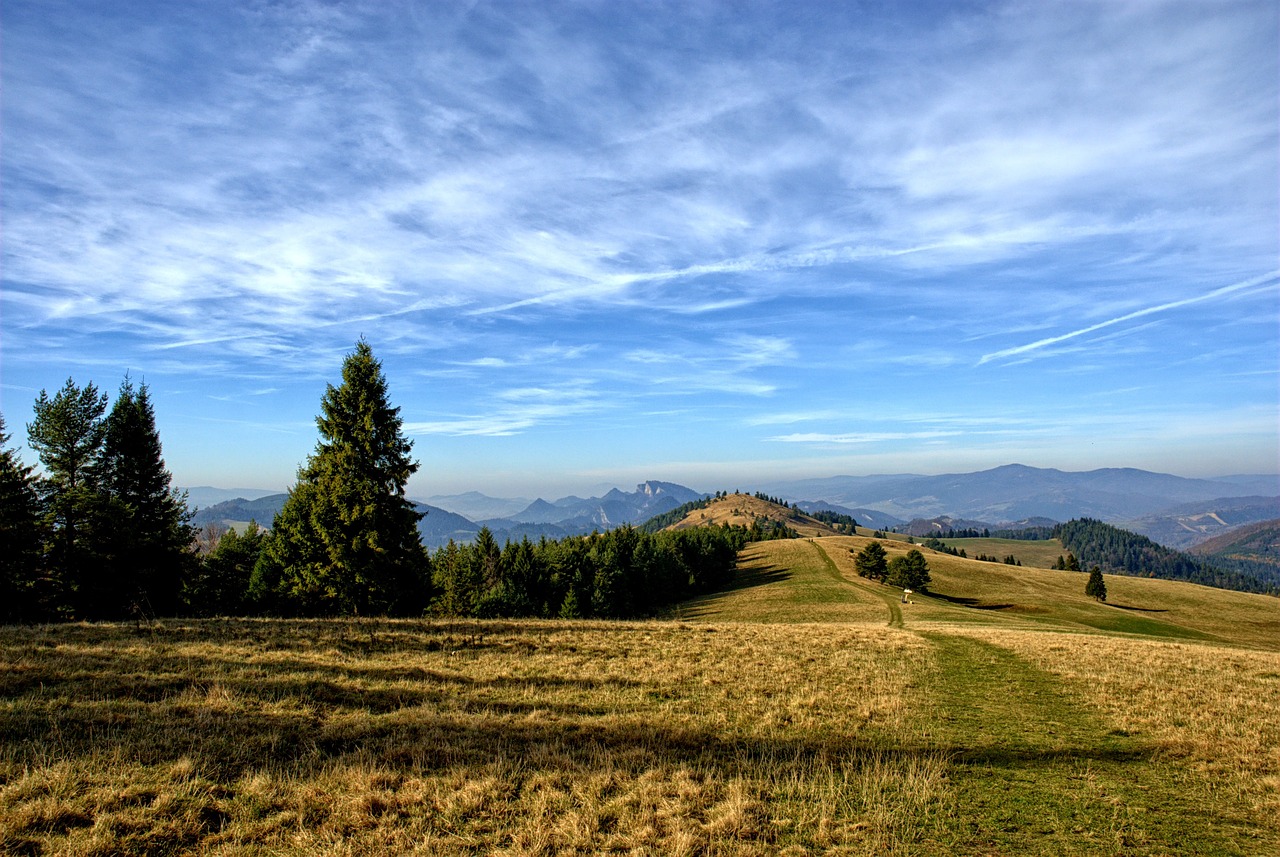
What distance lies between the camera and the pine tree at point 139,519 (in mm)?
30516

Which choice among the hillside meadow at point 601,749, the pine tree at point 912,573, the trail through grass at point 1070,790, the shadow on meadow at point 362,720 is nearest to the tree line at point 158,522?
the hillside meadow at point 601,749

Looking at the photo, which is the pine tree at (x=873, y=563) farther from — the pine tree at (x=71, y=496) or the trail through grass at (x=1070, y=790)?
the pine tree at (x=71, y=496)

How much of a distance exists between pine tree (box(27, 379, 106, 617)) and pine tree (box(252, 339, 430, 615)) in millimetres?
10730

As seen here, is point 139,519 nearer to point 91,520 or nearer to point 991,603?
point 91,520

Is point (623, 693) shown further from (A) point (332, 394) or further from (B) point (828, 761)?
(A) point (332, 394)

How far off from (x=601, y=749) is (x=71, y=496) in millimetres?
35245

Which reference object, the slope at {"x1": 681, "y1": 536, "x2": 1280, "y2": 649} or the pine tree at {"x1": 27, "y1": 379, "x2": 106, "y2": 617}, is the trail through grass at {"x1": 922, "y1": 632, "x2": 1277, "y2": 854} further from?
the pine tree at {"x1": 27, "y1": 379, "x2": 106, "y2": 617}

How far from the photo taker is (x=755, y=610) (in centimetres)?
6100

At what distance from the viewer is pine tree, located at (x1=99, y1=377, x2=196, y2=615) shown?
30.5 meters

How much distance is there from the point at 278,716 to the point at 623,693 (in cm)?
679

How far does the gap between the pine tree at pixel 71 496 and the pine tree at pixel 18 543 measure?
526mm

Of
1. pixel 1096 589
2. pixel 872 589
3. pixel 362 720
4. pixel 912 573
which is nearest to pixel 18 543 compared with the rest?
pixel 362 720

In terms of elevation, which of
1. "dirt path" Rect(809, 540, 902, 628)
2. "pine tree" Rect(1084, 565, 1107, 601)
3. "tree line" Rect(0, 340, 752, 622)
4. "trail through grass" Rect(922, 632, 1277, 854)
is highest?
"tree line" Rect(0, 340, 752, 622)

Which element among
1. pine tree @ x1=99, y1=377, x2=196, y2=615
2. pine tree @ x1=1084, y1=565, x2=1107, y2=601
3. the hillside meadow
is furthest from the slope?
pine tree @ x1=99, y1=377, x2=196, y2=615
